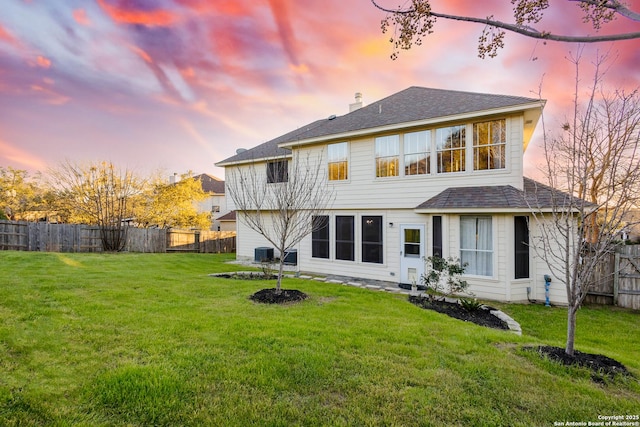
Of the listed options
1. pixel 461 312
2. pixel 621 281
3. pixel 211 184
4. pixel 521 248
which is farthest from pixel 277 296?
pixel 211 184

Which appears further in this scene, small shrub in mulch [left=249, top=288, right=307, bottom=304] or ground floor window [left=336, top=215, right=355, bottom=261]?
ground floor window [left=336, top=215, right=355, bottom=261]

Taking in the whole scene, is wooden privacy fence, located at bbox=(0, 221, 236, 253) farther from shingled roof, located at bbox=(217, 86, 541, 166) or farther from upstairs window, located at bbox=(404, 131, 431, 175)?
upstairs window, located at bbox=(404, 131, 431, 175)

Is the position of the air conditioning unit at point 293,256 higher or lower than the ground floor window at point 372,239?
lower

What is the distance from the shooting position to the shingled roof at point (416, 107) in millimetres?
8414

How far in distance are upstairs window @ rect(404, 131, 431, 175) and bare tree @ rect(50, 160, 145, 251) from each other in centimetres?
1629

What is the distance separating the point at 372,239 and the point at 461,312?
434 centimetres

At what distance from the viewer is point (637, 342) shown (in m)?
5.41

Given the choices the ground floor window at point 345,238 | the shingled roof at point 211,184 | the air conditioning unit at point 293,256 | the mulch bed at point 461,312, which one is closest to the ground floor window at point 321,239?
the ground floor window at point 345,238

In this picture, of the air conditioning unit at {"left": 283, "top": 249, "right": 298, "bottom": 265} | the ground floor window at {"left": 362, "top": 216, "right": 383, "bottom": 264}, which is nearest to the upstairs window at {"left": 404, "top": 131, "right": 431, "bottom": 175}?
the ground floor window at {"left": 362, "top": 216, "right": 383, "bottom": 264}

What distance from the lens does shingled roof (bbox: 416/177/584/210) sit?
7563mm

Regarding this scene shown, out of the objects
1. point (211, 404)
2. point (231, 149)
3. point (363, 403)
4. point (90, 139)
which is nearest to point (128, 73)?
point (90, 139)

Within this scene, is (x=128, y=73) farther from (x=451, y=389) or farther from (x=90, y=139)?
(x=451, y=389)

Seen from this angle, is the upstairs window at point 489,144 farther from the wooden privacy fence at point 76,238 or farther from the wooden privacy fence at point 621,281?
the wooden privacy fence at point 76,238

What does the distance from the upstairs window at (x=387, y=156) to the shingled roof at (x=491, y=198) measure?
177 centimetres
